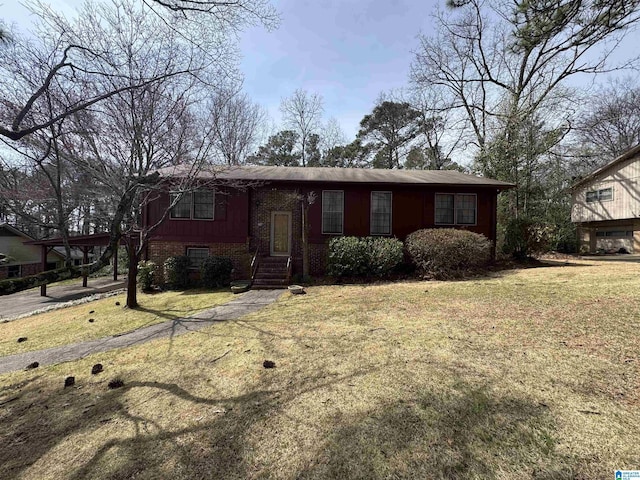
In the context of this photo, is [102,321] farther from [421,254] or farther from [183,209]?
[421,254]

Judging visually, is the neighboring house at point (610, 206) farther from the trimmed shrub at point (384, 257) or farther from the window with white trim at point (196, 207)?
the window with white trim at point (196, 207)

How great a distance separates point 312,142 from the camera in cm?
2488

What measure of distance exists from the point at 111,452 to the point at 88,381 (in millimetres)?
1896

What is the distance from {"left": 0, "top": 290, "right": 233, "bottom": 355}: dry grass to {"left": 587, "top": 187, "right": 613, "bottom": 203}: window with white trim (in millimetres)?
24245

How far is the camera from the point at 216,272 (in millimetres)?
10289

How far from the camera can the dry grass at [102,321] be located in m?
5.69

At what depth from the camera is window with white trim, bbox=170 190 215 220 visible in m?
11.4

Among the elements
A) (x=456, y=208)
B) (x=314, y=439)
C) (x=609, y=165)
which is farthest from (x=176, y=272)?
(x=609, y=165)

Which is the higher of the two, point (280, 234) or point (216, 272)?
point (280, 234)

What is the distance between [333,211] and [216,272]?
16.8 ft

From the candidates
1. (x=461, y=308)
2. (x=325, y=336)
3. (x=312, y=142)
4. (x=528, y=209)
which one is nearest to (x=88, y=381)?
(x=325, y=336)

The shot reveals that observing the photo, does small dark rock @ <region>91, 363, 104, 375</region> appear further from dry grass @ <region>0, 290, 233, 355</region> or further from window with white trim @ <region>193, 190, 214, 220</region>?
window with white trim @ <region>193, 190, 214, 220</region>

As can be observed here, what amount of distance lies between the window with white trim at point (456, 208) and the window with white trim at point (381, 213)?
6.84ft

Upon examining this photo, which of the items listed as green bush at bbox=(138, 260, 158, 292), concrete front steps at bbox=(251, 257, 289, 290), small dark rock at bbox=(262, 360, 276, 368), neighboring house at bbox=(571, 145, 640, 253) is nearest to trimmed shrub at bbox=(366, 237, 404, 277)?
concrete front steps at bbox=(251, 257, 289, 290)
